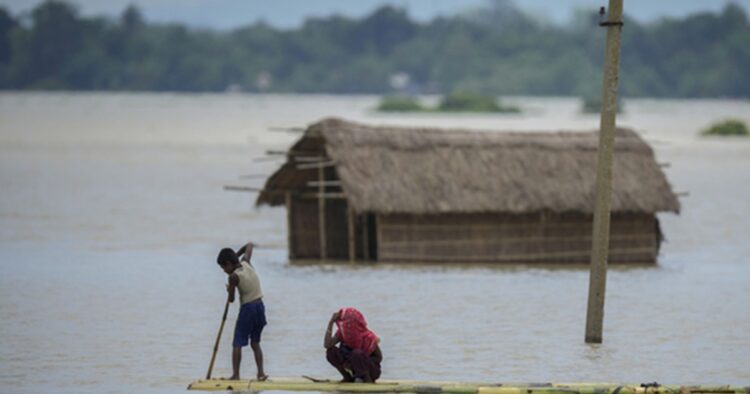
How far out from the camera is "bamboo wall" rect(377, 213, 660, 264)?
23188 millimetres

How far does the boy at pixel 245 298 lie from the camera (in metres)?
12.9

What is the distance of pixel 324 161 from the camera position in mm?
23328

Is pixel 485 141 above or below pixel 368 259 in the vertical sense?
above

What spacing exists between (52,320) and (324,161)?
605 cm

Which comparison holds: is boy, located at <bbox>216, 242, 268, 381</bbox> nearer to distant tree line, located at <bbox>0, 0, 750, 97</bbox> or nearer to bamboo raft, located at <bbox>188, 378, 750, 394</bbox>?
bamboo raft, located at <bbox>188, 378, 750, 394</bbox>

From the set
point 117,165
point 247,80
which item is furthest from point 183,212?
point 247,80

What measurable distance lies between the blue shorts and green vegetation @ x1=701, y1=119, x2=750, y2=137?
6022cm

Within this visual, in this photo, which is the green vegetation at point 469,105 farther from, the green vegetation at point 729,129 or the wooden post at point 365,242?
the wooden post at point 365,242

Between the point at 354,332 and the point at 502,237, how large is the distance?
10813 mm

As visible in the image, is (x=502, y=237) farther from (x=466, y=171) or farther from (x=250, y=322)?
(x=250, y=322)

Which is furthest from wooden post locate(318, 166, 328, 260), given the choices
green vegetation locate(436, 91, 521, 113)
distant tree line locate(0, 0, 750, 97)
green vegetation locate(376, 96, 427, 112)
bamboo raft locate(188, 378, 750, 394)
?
distant tree line locate(0, 0, 750, 97)

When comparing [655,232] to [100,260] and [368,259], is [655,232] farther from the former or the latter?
[100,260]

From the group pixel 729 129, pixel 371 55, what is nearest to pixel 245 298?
pixel 729 129

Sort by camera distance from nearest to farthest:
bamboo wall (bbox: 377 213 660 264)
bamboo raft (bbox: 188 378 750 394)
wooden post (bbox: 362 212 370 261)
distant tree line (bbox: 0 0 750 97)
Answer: bamboo raft (bbox: 188 378 750 394) < bamboo wall (bbox: 377 213 660 264) < wooden post (bbox: 362 212 370 261) < distant tree line (bbox: 0 0 750 97)
